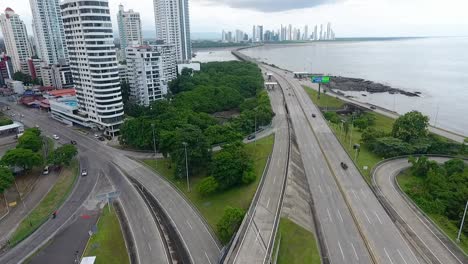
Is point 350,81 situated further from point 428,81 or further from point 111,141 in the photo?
point 111,141

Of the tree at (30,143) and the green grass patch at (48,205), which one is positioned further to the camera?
the tree at (30,143)

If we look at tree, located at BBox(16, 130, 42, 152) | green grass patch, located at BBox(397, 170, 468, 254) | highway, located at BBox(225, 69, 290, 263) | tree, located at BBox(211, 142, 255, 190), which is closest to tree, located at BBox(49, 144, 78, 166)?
tree, located at BBox(16, 130, 42, 152)

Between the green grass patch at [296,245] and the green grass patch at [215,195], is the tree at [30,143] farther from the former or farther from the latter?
the green grass patch at [296,245]

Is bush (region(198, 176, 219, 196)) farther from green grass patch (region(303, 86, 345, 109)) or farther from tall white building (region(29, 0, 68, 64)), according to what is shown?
tall white building (region(29, 0, 68, 64))

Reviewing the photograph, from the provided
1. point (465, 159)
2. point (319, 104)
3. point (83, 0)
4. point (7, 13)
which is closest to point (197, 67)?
point (319, 104)

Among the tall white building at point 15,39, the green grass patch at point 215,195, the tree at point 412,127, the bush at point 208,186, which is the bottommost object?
the green grass patch at point 215,195

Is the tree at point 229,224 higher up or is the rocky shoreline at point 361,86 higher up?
the rocky shoreline at point 361,86

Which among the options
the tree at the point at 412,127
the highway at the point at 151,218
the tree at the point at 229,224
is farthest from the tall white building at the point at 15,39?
the tree at the point at 412,127
